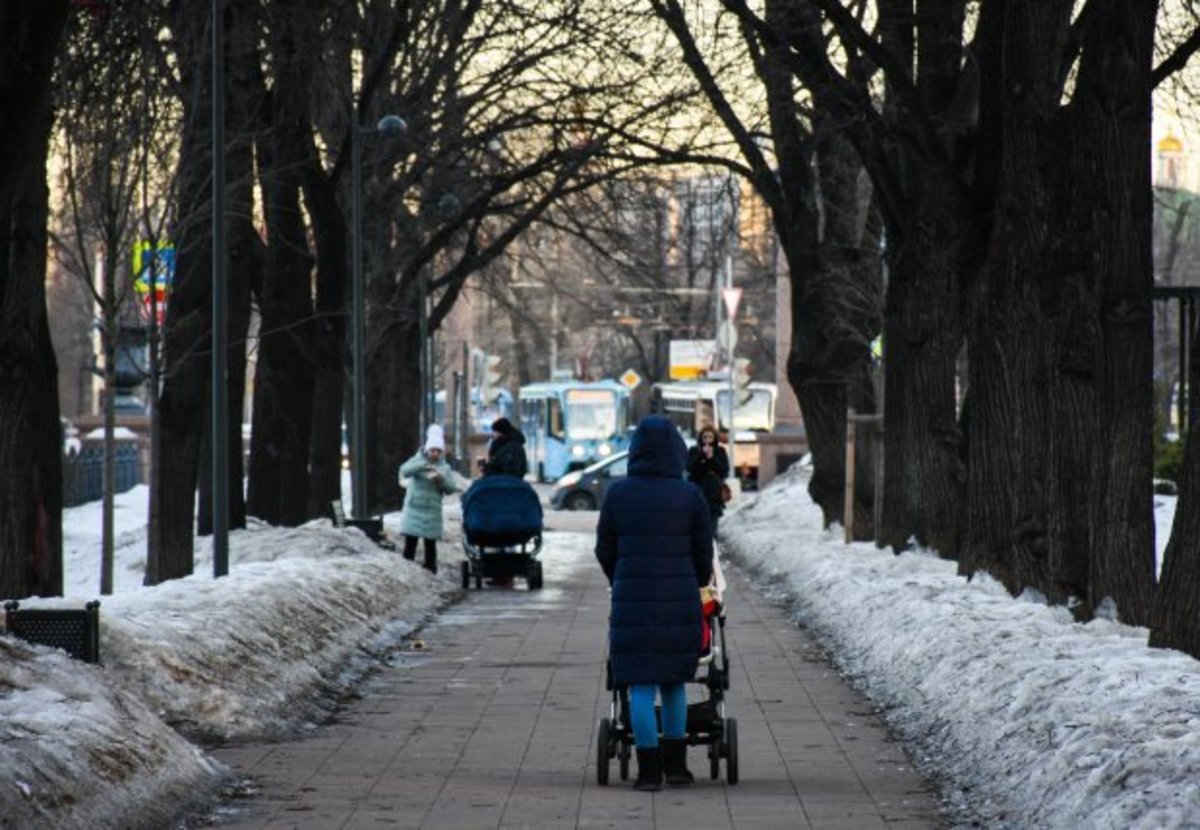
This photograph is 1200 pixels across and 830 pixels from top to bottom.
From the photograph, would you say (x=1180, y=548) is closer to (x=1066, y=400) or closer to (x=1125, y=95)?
(x=1125, y=95)

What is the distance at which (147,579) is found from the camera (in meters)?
25.7

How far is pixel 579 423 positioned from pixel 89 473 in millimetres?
28714

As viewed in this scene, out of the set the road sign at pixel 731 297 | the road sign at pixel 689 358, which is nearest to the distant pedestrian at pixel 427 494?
the road sign at pixel 731 297

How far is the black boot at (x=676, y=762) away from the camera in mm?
11484

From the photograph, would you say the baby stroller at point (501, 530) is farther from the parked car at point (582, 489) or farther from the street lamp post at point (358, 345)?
the parked car at point (582, 489)

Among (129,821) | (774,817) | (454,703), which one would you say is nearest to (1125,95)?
(454,703)

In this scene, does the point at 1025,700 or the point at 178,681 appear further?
the point at 178,681

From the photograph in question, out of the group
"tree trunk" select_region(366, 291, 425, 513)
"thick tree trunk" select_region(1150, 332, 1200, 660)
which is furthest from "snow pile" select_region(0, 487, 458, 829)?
"tree trunk" select_region(366, 291, 425, 513)

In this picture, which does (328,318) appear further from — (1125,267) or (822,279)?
(1125,267)

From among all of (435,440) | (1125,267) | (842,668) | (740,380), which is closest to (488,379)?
(740,380)

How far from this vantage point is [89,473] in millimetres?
52906

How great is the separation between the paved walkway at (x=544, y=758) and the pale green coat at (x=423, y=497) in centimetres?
813

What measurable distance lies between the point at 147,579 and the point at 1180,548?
14.5 metres

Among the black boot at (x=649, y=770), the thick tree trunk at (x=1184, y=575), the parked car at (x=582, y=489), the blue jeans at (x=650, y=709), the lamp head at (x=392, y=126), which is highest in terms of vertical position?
the lamp head at (x=392, y=126)
